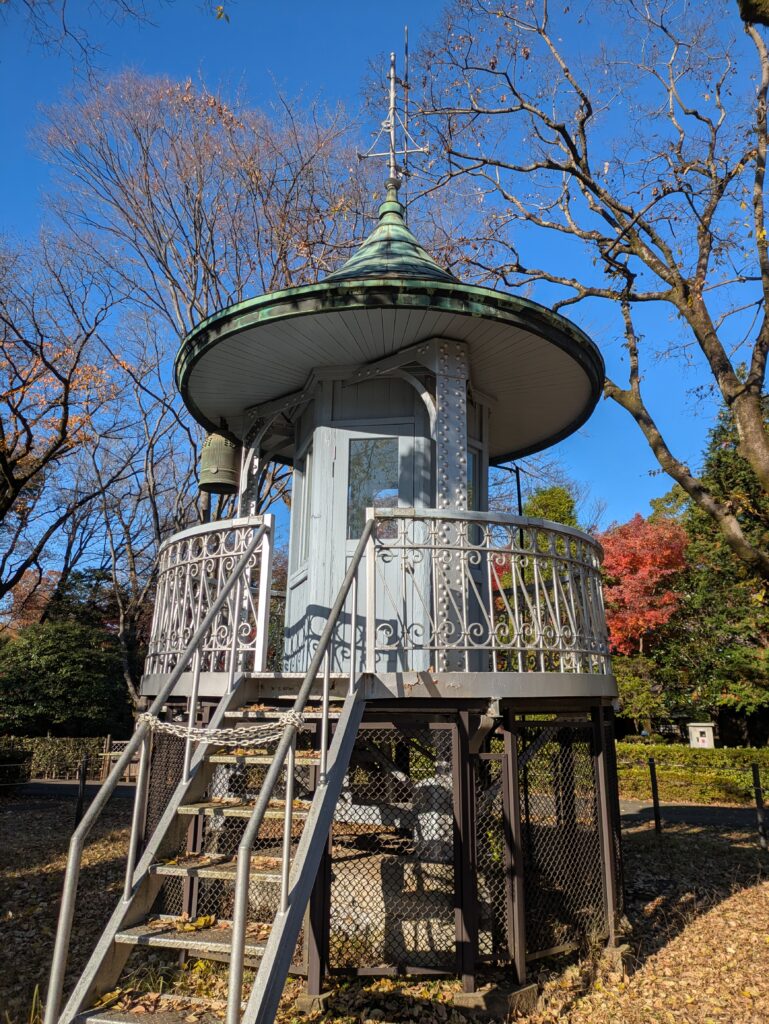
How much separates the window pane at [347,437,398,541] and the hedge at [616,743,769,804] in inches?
517

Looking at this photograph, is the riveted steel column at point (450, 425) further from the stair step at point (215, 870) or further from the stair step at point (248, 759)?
the stair step at point (215, 870)

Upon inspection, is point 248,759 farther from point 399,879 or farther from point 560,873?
point 560,873

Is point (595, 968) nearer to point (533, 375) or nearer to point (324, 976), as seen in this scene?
point (324, 976)

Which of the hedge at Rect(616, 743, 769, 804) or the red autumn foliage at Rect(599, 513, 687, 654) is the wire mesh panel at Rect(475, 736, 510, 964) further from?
the red autumn foliage at Rect(599, 513, 687, 654)

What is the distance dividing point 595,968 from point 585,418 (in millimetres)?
5818

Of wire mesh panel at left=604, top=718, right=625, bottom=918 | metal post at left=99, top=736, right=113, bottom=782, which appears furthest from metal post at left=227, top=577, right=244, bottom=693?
metal post at left=99, top=736, right=113, bottom=782

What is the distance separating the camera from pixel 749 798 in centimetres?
1692

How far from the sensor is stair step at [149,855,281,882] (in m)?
3.67

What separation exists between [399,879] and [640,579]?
58.6 ft

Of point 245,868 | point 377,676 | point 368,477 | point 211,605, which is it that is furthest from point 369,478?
point 245,868

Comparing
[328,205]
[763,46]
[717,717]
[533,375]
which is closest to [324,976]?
[533,375]

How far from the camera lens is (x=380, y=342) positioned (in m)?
6.86

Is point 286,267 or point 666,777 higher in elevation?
point 286,267

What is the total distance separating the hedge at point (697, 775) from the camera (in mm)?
17125
